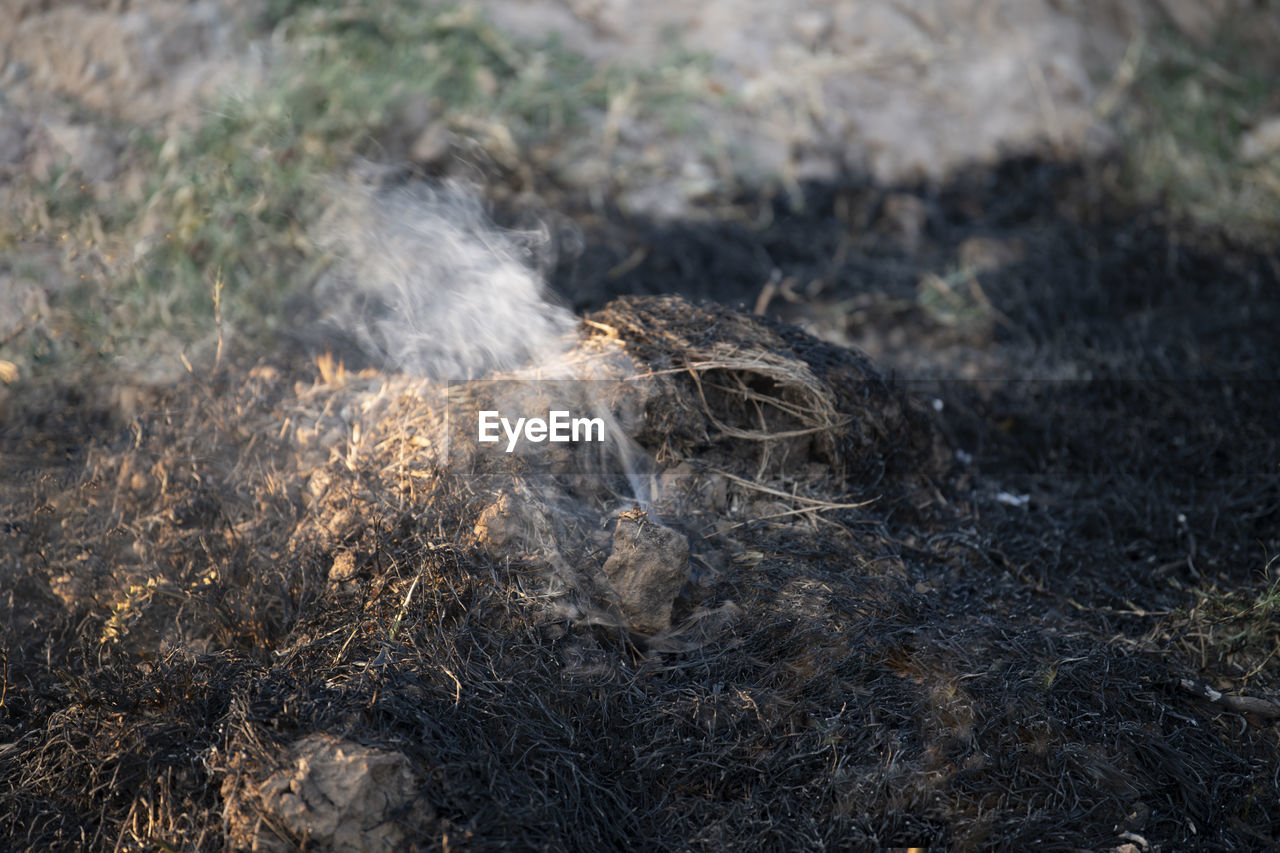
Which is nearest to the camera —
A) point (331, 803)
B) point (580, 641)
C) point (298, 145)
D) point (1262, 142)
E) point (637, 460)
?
point (331, 803)

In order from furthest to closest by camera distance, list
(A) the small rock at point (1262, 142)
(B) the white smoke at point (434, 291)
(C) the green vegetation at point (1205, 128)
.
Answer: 1. (A) the small rock at point (1262, 142)
2. (C) the green vegetation at point (1205, 128)
3. (B) the white smoke at point (434, 291)

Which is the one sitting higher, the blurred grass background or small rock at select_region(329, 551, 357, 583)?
the blurred grass background

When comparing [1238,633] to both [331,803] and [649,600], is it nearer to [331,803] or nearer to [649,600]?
[649,600]

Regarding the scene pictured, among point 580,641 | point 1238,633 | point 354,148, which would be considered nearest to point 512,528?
point 580,641

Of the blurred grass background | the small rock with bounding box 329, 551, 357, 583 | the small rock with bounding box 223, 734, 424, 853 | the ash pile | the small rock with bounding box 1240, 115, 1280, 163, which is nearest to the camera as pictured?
the small rock with bounding box 223, 734, 424, 853

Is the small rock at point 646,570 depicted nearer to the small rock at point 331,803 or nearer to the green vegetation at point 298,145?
the small rock at point 331,803

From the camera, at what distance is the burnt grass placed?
204 cm

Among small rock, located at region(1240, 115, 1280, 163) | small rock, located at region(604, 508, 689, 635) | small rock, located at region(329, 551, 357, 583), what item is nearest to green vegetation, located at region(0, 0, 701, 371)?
small rock, located at region(329, 551, 357, 583)

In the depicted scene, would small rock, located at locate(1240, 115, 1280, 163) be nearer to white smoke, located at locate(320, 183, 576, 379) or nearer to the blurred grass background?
the blurred grass background

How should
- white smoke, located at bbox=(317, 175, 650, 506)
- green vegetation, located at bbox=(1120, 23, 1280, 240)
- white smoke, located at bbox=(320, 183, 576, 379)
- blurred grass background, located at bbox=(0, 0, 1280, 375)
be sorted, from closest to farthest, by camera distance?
white smoke, located at bbox=(317, 175, 650, 506), white smoke, located at bbox=(320, 183, 576, 379), blurred grass background, located at bbox=(0, 0, 1280, 375), green vegetation, located at bbox=(1120, 23, 1280, 240)

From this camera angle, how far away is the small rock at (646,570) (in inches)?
92.1

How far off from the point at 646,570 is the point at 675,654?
0.23 m

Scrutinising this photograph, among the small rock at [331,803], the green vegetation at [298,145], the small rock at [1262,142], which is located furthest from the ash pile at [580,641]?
the small rock at [1262,142]

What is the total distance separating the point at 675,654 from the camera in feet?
7.79
